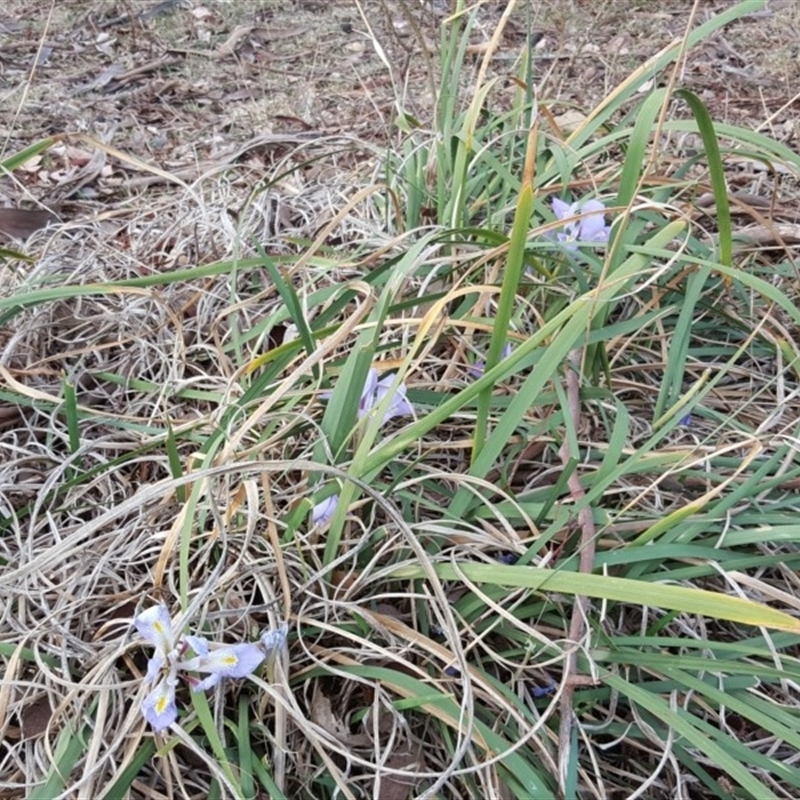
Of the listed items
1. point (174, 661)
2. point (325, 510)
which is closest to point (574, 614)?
point (325, 510)

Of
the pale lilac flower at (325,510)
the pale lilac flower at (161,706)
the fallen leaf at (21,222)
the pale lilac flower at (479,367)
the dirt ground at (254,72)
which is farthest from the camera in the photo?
the dirt ground at (254,72)

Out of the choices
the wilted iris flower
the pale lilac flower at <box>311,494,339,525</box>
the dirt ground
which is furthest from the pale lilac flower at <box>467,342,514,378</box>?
the dirt ground

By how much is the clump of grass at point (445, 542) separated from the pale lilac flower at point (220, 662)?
0.02m

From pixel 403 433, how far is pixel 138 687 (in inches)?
13.8

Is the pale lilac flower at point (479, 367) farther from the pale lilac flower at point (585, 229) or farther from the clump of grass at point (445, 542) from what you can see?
the pale lilac flower at point (585, 229)

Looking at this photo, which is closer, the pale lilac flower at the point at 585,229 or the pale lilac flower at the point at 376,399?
the pale lilac flower at the point at 376,399

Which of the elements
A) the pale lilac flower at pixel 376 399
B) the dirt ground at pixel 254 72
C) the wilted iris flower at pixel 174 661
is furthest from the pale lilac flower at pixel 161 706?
the dirt ground at pixel 254 72

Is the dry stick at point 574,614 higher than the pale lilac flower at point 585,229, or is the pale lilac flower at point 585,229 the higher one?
the pale lilac flower at point 585,229

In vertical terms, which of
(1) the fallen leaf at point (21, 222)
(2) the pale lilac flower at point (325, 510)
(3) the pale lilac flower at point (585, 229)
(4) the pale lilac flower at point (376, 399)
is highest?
(3) the pale lilac flower at point (585, 229)

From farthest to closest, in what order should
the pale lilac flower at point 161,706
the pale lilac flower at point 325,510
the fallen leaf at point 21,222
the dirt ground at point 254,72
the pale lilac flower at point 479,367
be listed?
the dirt ground at point 254,72 < the fallen leaf at point 21,222 < the pale lilac flower at point 479,367 < the pale lilac flower at point 325,510 < the pale lilac flower at point 161,706

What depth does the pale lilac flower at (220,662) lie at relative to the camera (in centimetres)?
78

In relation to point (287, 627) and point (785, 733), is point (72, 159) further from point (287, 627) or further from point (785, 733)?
point (785, 733)

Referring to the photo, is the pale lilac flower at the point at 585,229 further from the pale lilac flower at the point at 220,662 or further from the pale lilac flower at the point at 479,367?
the pale lilac flower at the point at 220,662

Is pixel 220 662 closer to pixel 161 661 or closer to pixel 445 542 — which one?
pixel 161 661
